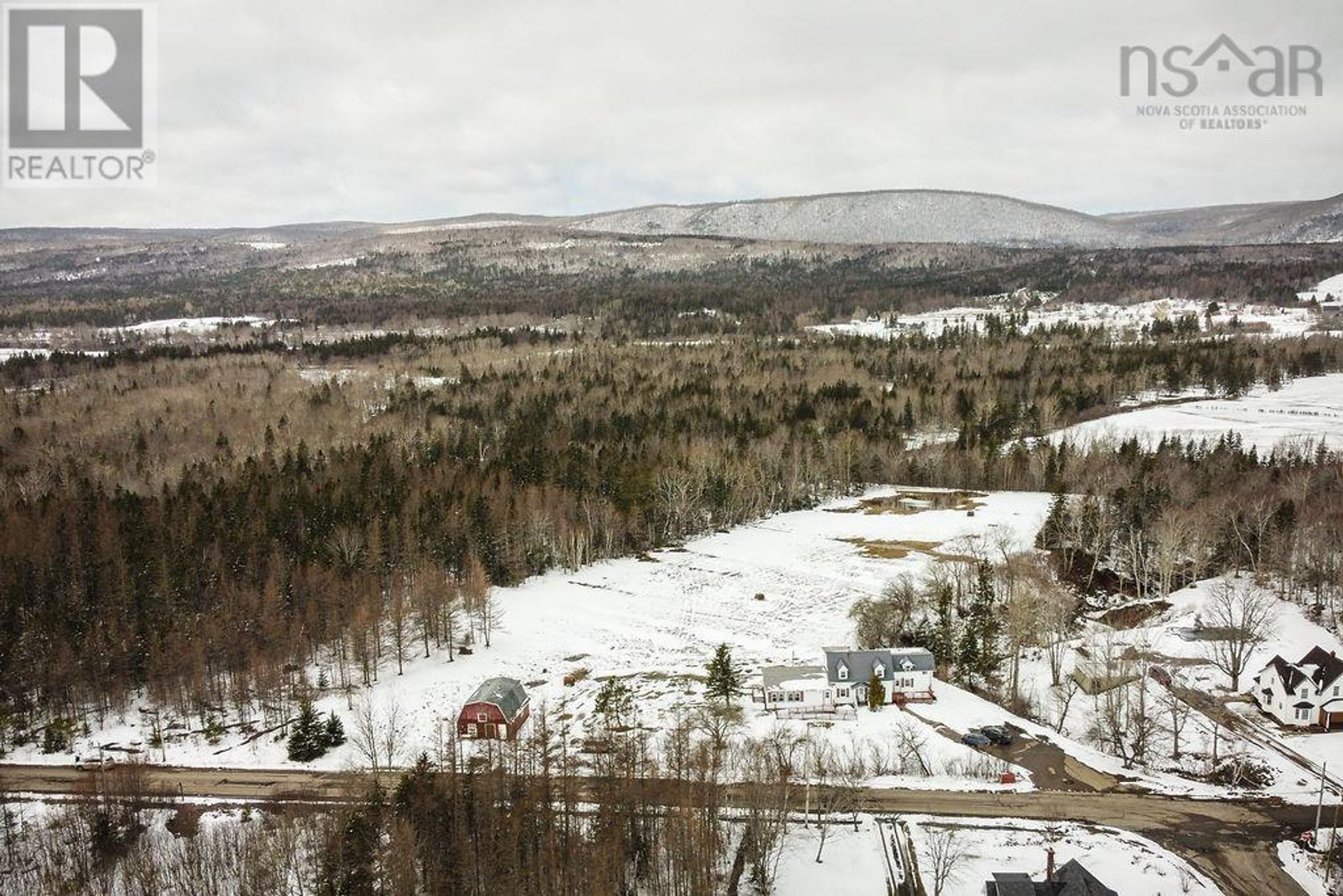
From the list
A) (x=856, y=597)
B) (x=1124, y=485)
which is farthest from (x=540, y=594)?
(x=1124, y=485)

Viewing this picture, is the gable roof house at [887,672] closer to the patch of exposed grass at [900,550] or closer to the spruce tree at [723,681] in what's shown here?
the spruce tree at [723,681]

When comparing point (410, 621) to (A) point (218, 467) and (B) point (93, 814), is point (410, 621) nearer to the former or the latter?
(B) point (93, 814)

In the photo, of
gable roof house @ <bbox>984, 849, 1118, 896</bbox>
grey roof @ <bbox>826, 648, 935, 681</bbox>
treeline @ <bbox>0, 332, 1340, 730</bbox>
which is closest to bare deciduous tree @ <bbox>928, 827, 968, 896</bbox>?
gable roof house @ <bbox>984, 849, 1118, 896</bbox>

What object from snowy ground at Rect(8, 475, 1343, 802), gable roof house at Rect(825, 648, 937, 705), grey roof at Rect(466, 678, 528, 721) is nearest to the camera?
snowy ground at Rect(8, 475, 1343, 802)

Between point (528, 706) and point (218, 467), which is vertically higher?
point (218, 467)

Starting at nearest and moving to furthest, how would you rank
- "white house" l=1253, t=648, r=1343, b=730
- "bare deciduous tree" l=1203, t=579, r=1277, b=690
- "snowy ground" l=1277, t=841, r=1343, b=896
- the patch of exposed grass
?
"snowy ground" l=1277, t=841, r=1343, b=896
"white house" l=1253, t=648, r=1343, b=730
"bare deciduous tree" l=1203, t=579, r=1277, b=690
the patch of exposed grass

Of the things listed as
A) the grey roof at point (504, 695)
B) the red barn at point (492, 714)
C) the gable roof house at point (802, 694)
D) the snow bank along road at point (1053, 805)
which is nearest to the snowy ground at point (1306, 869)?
the snow bank along road at point (1053, 805)

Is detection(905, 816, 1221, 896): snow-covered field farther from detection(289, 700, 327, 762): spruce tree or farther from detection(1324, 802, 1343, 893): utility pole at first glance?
detection(289, 700, 327, 762): spruce tree
